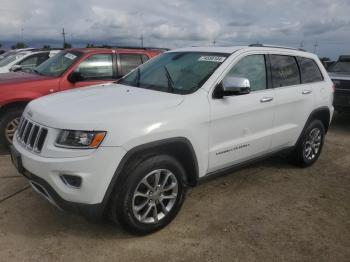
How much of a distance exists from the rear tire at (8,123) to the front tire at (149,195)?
3391 mm

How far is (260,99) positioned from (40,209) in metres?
2.74

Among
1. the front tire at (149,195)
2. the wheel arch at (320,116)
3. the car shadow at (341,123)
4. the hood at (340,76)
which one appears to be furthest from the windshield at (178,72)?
the hood at (340,76)

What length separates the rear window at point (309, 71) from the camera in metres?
5.16

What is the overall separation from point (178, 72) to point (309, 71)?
2.23 meters

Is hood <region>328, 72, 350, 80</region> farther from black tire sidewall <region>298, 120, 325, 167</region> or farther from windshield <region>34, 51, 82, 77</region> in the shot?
windshield <region>34, 51, 82, 77</region>

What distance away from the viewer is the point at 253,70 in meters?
4.32

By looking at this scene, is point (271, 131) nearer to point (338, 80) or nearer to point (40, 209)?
point (40, 209)

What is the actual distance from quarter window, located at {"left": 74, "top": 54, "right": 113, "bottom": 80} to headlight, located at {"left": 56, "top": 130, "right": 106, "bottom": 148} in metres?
3.77

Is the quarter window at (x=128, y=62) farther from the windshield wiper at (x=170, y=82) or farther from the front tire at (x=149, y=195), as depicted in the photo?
the front tire at (x=149, y=195)

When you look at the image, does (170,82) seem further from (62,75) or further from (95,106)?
(62,75)

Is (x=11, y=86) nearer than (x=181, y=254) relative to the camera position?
No

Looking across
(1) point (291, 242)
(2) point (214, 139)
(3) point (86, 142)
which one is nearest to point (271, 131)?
(2) point (214, 139)

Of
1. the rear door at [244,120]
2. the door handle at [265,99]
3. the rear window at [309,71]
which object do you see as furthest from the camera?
the rear window at [309,71]

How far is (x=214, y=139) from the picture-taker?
3760 mm
